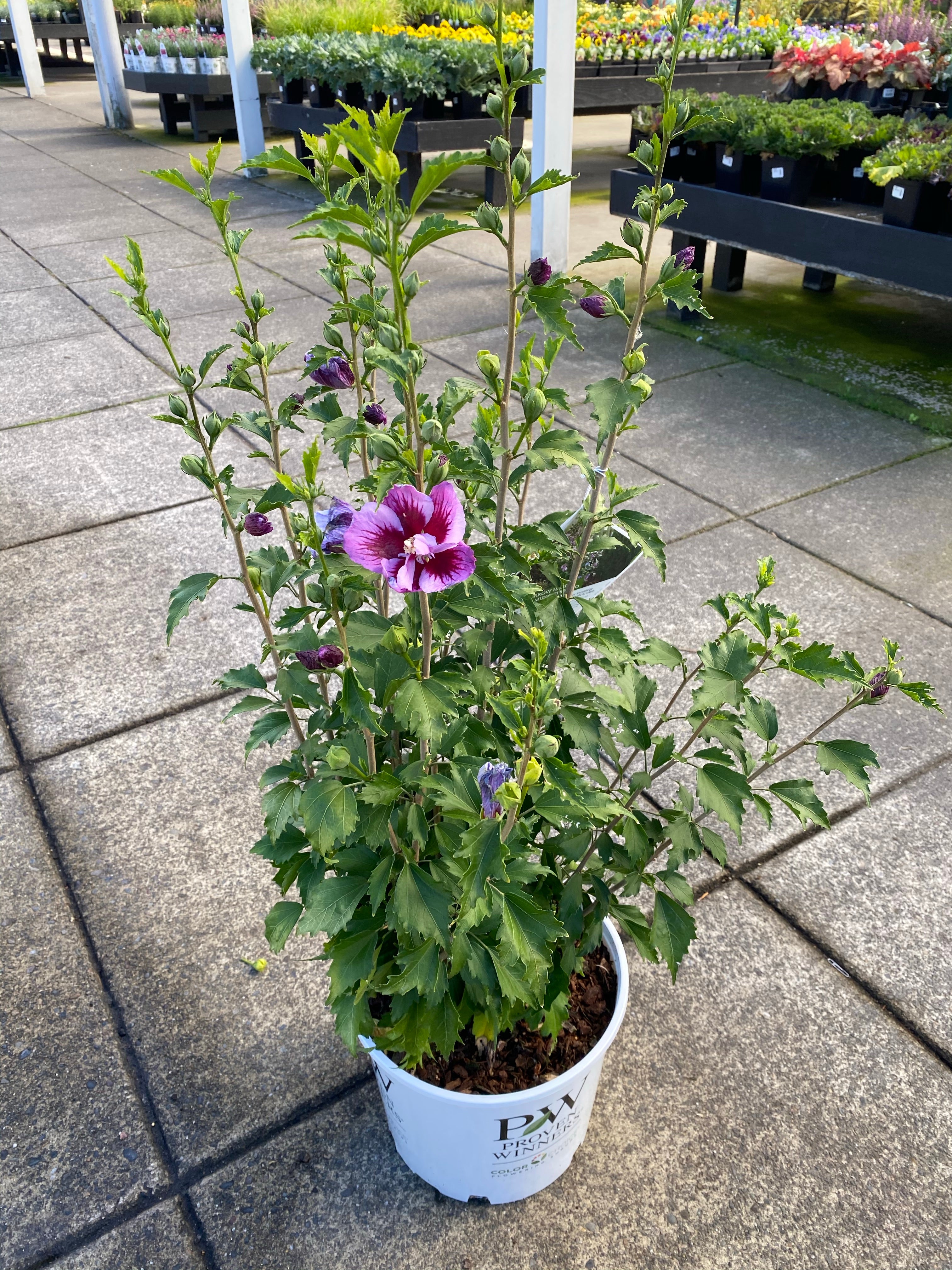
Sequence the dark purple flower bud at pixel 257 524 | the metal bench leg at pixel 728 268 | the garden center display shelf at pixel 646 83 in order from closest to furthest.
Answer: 1. the dark purple flower bud at pixel 257 524
2. the metal bench leg at pixel 728 268
3. the garden center display shelf at pixel 646 83

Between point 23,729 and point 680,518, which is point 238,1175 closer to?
point 23,729

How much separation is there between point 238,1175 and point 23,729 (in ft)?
5.38

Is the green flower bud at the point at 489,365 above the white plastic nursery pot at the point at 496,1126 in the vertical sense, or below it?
above

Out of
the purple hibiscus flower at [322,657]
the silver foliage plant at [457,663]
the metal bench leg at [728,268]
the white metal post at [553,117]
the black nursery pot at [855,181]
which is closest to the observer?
the silver foliage plant at [457,663]

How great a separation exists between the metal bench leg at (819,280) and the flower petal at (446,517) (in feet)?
21.7

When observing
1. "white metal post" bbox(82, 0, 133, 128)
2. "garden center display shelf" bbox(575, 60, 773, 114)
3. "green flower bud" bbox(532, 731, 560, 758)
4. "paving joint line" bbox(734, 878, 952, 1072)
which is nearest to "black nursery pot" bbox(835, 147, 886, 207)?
"garden center display shelf" bbox(575, 60, 773, 114)

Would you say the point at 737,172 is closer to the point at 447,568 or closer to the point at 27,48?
the point at 447,568

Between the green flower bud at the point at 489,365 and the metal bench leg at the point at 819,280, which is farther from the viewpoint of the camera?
the metal bench leg at the point at 819,280

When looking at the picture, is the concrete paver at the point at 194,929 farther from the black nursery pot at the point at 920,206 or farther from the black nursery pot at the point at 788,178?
the black nursery pot at the point at 788,178

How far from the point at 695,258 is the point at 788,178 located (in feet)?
2.44

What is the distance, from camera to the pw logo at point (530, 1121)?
1.61 meters

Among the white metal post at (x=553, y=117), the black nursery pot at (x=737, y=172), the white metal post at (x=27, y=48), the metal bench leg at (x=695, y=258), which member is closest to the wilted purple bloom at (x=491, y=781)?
the white metal post at (x=553, y=117)

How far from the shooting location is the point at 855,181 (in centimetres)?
610

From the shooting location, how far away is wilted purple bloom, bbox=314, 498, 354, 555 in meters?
1.24
